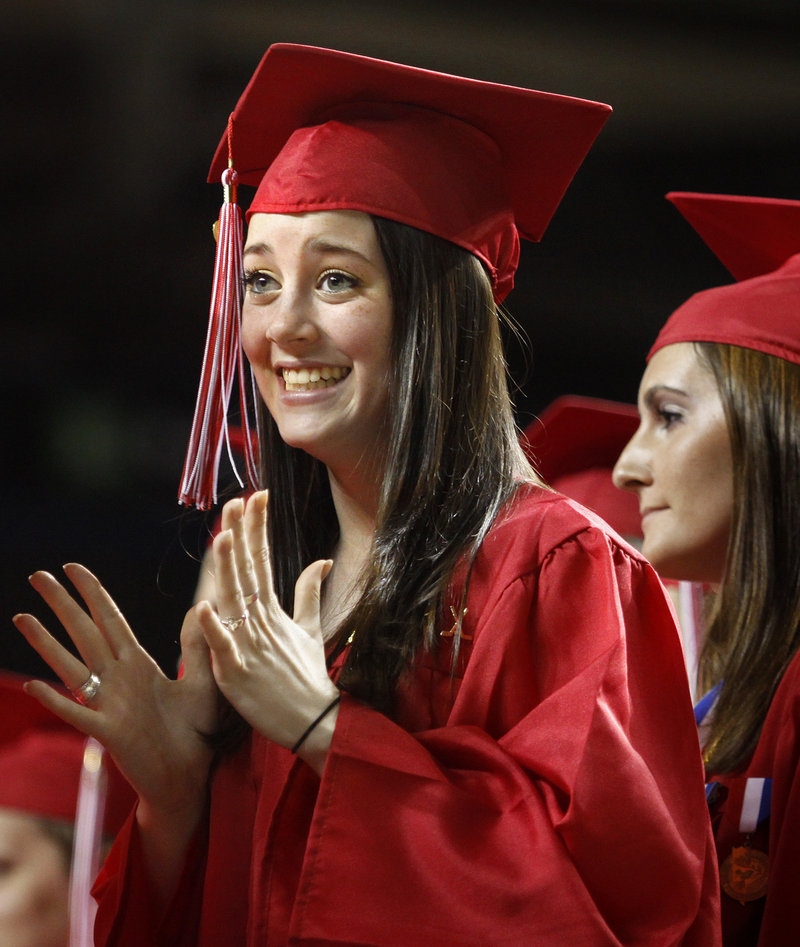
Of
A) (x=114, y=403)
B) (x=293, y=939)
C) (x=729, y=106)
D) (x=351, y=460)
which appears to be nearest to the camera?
(x=293, y=939)

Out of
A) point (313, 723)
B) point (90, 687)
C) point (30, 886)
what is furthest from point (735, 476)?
point (30, 886)

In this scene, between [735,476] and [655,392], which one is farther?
[655,392]

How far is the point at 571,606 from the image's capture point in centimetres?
126

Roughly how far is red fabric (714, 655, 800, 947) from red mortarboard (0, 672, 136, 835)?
3.01 feet

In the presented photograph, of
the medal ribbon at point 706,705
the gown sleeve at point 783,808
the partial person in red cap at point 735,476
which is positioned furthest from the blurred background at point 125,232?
the gown sleeve at point 783,808

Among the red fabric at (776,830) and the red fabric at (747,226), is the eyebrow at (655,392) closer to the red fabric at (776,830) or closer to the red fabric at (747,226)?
the red fabric at (747,226)

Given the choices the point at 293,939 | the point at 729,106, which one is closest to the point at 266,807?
the point at 293,939

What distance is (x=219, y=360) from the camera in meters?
1.47

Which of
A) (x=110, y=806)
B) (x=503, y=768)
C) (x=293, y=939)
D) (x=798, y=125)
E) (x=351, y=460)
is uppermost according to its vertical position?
(x=798, y=125)

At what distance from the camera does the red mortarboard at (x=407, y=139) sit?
1.36 meters

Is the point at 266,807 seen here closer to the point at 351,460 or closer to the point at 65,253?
the point at 351,460

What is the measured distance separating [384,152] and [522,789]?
0.76 m

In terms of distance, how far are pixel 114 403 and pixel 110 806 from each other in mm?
1134

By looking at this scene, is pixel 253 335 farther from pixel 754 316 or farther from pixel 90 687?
pixel 754 316
